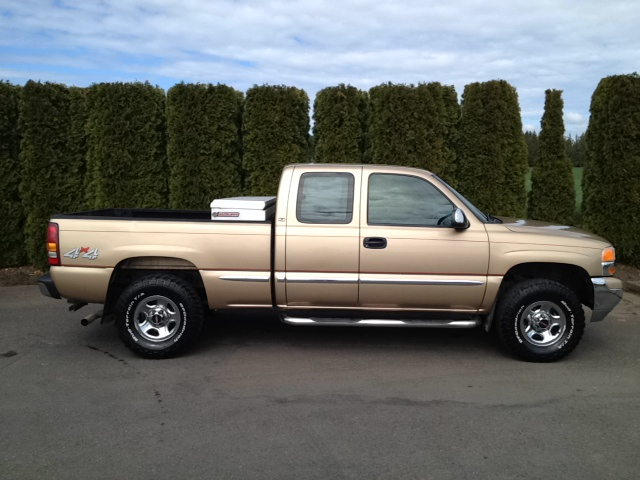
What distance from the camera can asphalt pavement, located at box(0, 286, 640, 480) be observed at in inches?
140

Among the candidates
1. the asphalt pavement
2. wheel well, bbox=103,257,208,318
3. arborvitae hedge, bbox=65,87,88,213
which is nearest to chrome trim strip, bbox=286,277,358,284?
the asphalt pavement

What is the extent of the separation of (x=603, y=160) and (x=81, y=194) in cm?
901

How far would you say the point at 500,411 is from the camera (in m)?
4.38

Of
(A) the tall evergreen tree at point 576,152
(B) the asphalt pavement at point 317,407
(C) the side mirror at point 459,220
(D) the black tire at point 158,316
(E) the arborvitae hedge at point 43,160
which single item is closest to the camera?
(B) the asphalt pavement at point 317,407

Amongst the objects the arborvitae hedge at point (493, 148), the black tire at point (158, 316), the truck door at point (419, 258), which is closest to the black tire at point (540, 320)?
the truck door at point (419, 258)

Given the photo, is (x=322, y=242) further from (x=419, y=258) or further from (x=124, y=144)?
(x=124, y=144)

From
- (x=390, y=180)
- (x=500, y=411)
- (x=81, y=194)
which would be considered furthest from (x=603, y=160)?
(x=81, y=194)

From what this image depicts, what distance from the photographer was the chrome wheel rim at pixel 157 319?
5625mm

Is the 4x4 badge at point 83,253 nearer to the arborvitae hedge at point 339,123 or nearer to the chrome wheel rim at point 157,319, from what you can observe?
the chrome wheel rim at point 157,319

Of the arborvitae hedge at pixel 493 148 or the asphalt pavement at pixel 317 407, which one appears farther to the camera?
the arborvitae hedge at pixel 493 148

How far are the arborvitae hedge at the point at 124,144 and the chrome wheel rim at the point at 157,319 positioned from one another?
460cm

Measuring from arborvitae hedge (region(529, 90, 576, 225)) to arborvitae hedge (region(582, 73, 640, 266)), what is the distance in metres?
0.39

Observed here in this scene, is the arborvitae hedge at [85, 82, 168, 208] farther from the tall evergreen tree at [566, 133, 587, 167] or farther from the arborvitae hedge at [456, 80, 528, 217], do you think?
the tall evergreen tree at [566, 133, 587, 167]

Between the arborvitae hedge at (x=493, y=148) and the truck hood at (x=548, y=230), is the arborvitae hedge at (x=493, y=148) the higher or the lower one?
the higher one
